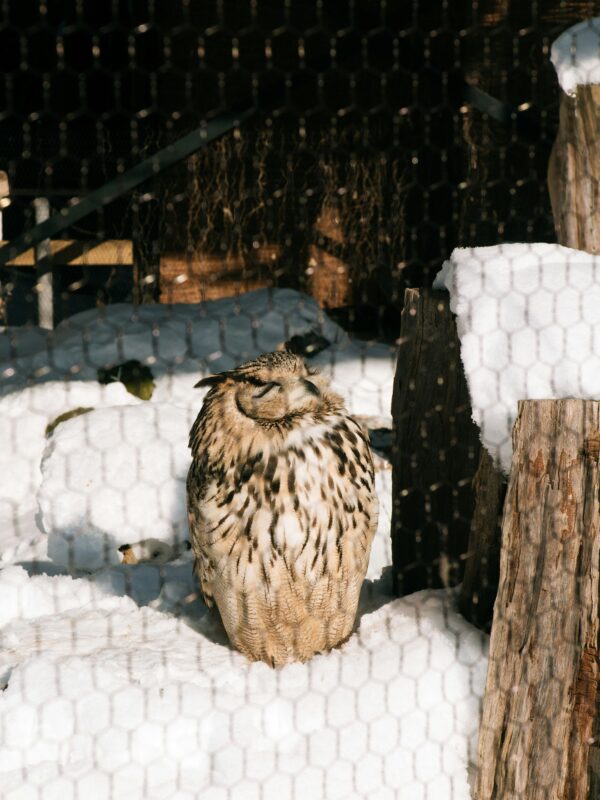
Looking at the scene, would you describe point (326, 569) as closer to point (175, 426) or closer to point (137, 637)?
point (137, 637)

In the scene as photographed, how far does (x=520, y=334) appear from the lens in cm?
182

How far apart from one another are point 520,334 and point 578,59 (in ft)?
2.78

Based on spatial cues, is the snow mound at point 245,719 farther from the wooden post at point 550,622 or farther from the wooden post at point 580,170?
the wooden post at point 580,170

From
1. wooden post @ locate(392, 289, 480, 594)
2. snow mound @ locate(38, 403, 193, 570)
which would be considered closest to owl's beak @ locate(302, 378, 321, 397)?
wooden post @ locate(392, 289, 480, 594)

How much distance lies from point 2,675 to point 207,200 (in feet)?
10.1

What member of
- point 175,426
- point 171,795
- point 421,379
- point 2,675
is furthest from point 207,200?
point 171,795

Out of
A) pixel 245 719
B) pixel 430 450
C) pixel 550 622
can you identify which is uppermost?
pixel 430 450

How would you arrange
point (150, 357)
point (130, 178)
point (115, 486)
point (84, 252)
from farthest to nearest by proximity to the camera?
point (84, 252) → point (150, 357) → point (130, 178) → point (115, 486)

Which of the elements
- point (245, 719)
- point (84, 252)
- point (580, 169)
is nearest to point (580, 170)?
point (580, 169)

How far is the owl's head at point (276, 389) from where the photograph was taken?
1805 millimetres

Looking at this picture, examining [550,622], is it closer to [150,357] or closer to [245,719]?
[245,719]

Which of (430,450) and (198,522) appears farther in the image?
(430,450)

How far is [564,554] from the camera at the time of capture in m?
1.73

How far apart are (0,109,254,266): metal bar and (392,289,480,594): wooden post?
1.34 metres
